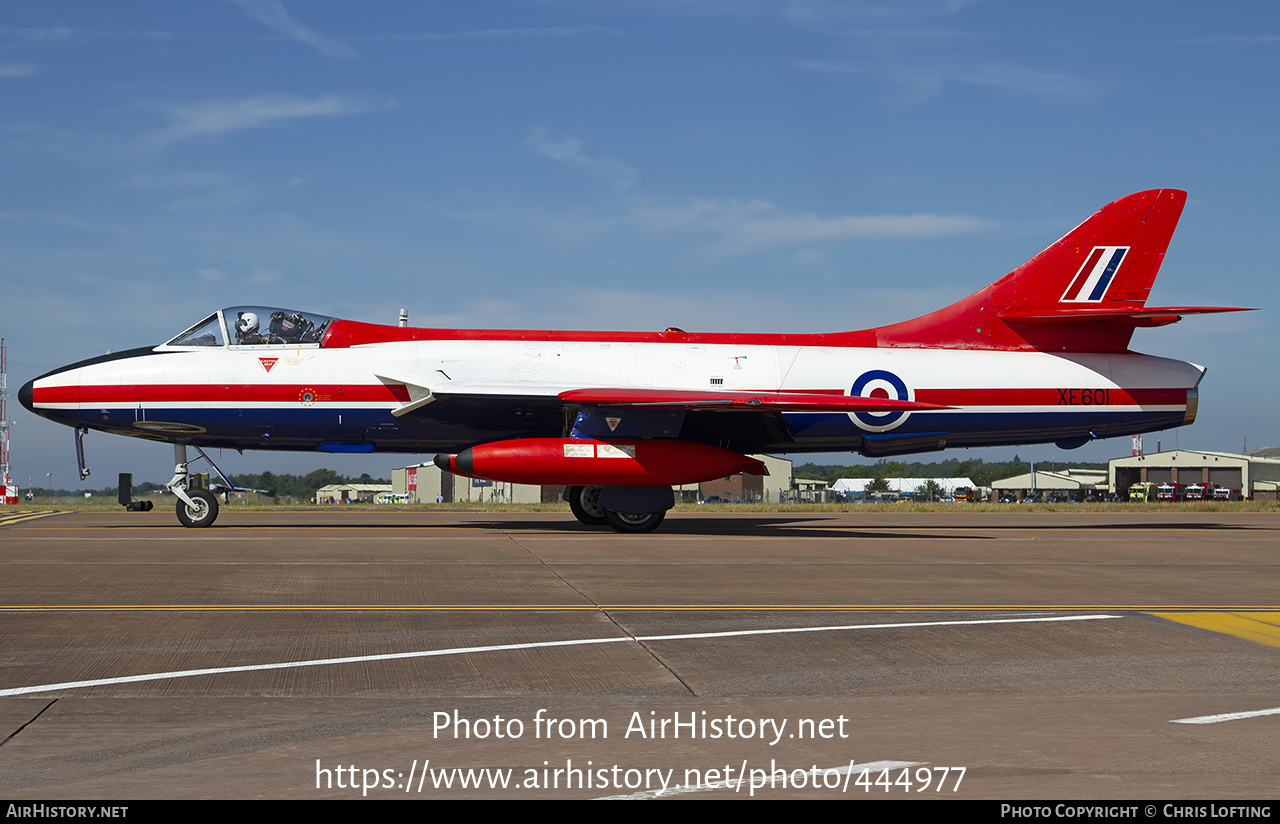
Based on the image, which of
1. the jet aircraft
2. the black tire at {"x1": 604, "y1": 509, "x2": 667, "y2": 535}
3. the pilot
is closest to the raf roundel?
the jet aircraft

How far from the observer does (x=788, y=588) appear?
10.9 meters

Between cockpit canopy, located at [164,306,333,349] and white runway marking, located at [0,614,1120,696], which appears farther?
cockpit canopy, located at [164,306,333,349]

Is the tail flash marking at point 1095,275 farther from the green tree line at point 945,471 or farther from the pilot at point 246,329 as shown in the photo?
the green tree line at point 945,471

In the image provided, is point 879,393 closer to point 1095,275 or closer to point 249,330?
point 1095,275

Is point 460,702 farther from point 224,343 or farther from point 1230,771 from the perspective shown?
point 224,343

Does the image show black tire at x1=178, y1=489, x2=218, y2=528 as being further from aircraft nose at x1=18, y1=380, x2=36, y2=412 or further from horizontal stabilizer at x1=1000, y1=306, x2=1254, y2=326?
horizontal stabilizer at x1=1000, y1=306, x2=1254, y2=326

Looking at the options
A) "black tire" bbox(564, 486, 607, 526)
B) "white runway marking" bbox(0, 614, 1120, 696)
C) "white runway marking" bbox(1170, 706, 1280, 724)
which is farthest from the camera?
"black tire" bbox(564, 486, 607, 526)

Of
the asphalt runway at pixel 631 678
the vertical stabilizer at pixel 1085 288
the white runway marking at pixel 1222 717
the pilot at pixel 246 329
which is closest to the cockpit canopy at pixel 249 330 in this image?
the pilot at pixel 246 329

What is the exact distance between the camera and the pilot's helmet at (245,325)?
2039cm

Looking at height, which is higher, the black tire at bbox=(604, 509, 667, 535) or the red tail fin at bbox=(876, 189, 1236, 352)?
the red tail fin at bbox=(876, 189, 1236, 352)

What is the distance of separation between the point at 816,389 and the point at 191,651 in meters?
15.6

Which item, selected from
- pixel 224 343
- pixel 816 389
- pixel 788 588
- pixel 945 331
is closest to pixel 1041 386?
pixel 945 331

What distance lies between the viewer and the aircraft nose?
1980 centimetres

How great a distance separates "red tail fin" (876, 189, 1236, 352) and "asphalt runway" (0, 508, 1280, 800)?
9.66m
